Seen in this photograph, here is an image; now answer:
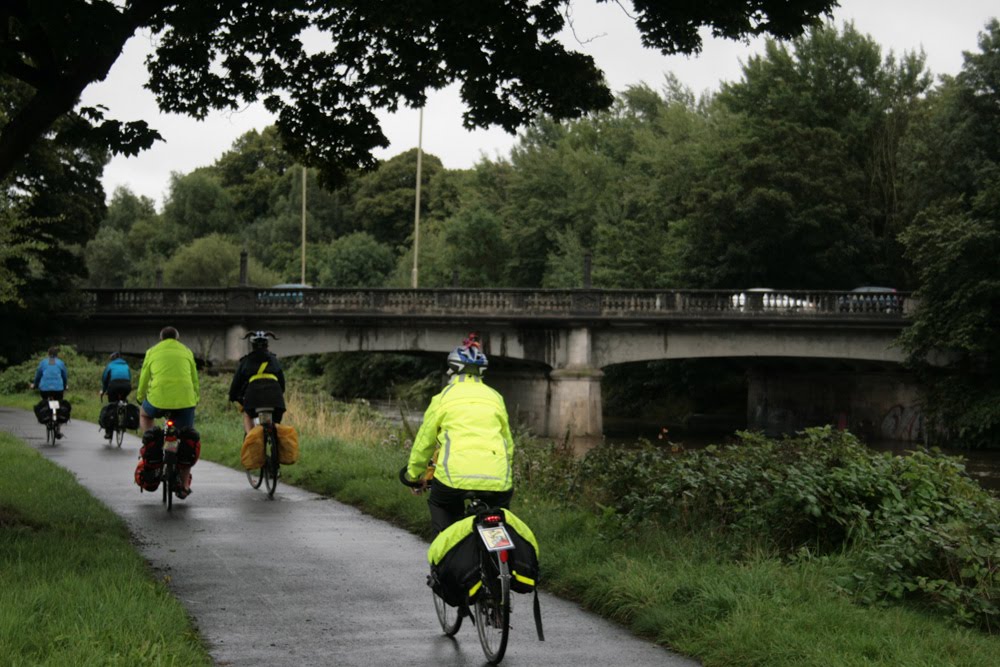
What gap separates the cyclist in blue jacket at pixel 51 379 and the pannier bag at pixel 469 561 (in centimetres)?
1669

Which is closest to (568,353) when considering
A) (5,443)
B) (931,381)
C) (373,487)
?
(931,381)

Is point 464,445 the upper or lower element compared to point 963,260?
lower

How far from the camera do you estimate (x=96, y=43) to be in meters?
9.27

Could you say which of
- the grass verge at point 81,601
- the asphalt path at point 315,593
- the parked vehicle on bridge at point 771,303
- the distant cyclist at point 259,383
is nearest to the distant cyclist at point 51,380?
the asphalt path at point 315,593

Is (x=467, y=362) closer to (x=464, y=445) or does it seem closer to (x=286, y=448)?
(x=464, y=445)

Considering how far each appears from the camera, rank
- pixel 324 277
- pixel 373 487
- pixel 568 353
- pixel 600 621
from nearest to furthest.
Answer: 1. pixel 600 621
2. pixel 373 487
3. pixel 568 353
4. pixel 324 277

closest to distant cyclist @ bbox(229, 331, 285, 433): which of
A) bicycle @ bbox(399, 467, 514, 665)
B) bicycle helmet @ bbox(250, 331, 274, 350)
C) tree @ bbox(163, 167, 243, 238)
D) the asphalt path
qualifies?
bicycle helmet @ bbox(250, 331, 274, 350)

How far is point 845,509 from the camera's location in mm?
8812

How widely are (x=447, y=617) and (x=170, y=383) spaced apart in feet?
20.6

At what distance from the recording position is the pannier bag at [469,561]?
6.29 m

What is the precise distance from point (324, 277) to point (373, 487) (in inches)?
2713

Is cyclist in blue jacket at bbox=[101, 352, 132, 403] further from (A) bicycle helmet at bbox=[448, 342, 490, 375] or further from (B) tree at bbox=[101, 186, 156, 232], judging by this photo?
(B) tree at bbox=[101, 186, 156, 232]

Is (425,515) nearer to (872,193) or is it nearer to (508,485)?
(508,485)

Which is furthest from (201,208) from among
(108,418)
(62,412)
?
(108,418)
